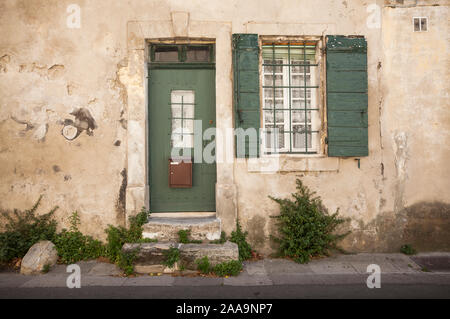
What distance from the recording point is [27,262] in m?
4.01

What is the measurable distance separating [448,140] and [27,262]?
21.7 feet

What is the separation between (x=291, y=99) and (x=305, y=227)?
2.09m

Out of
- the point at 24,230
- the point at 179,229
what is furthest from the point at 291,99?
the point at 24,230

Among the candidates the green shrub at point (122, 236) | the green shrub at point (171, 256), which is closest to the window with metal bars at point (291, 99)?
the green shrub at point (171, 256)

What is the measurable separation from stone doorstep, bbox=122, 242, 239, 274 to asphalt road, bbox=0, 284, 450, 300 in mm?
441

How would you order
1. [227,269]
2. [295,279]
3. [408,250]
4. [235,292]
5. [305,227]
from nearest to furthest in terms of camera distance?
[235,292], [295,279], [227,269], [305,227], [408,250]

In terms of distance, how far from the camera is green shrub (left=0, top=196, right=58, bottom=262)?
13.9ft

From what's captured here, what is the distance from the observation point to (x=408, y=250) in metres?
4.60

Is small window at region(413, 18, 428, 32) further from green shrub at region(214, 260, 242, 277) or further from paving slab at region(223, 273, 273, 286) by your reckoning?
green shrub at region(214, 260, 242, 277)

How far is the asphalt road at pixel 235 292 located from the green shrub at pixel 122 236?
0.83 m

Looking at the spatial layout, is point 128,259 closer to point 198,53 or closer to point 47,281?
point 47,281

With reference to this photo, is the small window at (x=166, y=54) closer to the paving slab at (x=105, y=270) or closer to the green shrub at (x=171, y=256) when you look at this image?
the green shrub at (x=171, y=256)
